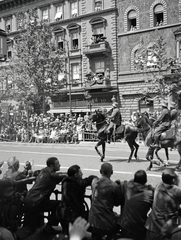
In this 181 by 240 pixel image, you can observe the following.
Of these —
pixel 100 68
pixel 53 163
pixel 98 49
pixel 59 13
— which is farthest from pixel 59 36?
pixel 53 163

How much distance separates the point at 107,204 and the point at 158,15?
1268 inches

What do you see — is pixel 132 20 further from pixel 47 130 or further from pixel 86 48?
pixel 47 130

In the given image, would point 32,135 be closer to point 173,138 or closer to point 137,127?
point 137,127

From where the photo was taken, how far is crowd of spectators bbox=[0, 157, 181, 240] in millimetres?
4188

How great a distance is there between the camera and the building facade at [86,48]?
119ft

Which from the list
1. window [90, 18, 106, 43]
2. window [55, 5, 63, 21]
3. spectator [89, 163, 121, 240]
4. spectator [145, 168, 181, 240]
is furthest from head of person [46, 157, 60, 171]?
window [55, 5, 63, 21]

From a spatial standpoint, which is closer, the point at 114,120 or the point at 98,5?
the point at 114,120

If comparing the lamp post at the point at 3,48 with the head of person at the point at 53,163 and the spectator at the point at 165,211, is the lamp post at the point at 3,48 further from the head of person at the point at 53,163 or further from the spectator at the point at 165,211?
the spectator at the point at 165,211

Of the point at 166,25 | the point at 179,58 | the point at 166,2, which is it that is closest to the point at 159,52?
the point at 179,58

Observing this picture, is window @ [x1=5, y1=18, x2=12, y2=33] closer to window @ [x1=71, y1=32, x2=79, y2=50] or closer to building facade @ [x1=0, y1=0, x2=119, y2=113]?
building facade @ [x1=0, y1=0, x2=119, y2=113]

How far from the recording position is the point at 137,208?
14.4 ft

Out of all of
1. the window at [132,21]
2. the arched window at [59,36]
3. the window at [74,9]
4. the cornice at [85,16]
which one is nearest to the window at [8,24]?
the cornice at [85,16]

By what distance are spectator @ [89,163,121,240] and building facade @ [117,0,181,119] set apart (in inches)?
1076

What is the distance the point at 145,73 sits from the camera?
33438 mm
